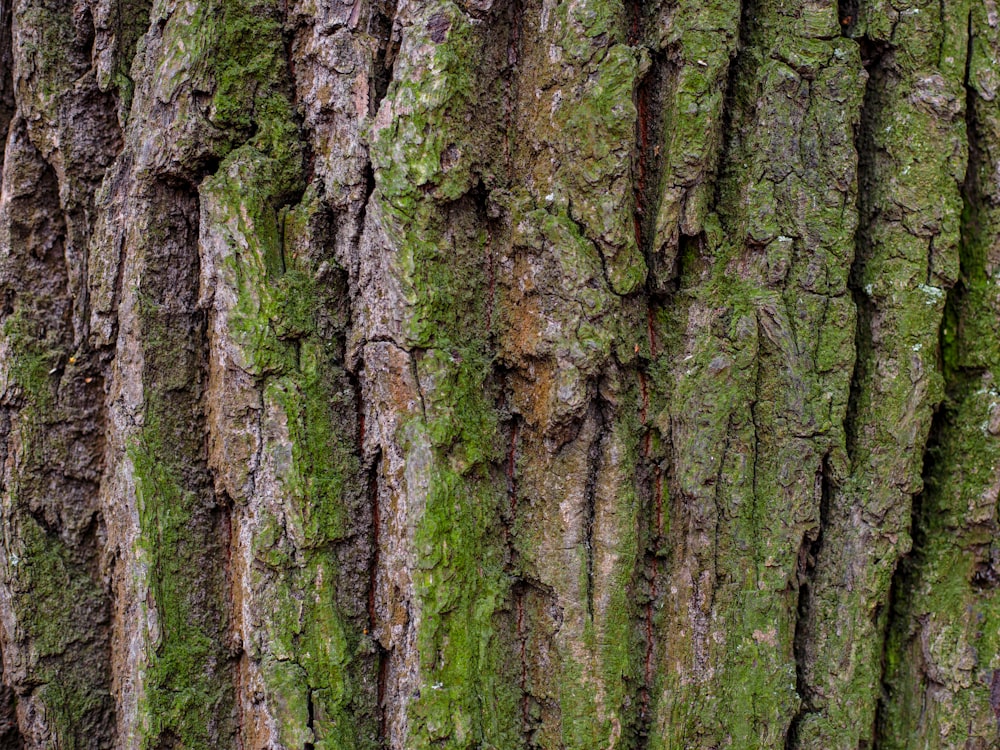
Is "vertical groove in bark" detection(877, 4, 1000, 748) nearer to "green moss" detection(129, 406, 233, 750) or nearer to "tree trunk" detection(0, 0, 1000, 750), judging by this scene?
"tree trunk" detection(0, 0, 1000, 750)

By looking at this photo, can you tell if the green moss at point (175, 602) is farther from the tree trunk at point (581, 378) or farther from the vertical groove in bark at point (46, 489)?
the vertical groove in bark at point (46, 489)

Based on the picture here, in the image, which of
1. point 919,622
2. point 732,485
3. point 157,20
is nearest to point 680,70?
point 732,485

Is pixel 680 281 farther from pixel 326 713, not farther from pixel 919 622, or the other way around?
pixel 326 713

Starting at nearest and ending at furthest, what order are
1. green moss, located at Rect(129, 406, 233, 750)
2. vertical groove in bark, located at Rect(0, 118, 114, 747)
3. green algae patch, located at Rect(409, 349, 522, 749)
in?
green algae patch, located at Rect(409, 349, 522, 749) < green moss, located at Rect(129, 406, 233, 750) < vertical groove in bark, located at Rect(0, 118, 114, 747)

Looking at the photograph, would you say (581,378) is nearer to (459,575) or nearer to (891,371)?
(459,575)

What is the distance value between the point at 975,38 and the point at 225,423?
6.31 feet

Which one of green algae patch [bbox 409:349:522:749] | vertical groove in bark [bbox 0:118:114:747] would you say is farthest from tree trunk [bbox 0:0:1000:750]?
vertical groove in bark [bbox 0:118:114:747]

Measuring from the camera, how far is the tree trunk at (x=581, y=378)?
1.59 meters

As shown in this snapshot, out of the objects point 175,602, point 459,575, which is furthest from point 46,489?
point 459,575

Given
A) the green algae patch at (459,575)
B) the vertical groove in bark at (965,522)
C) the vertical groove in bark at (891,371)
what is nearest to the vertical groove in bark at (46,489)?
the green algae patch at (459,575)

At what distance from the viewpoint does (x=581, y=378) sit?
5.17 feet

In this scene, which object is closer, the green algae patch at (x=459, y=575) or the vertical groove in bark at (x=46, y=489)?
the green algae patch at (x=459, y=575)

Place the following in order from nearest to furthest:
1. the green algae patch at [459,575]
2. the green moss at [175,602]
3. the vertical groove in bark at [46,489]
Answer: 1. the green algae patch at [459,575]
2. the green moss at [175,602]
3. the vertical groove in bark at [46,489]

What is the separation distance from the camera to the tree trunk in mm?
1590
